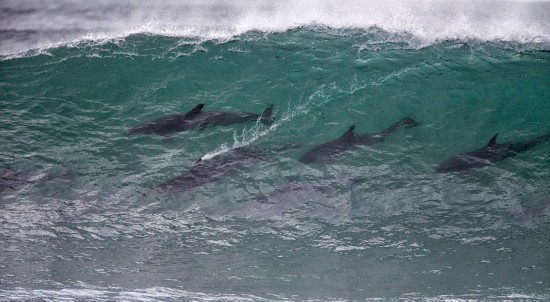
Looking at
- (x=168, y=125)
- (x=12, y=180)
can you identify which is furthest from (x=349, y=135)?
(x=12, y=180)

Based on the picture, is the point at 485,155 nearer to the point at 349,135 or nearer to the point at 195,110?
the point at 349,135

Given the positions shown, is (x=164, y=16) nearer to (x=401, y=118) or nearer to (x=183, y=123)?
(x=183, y=123)

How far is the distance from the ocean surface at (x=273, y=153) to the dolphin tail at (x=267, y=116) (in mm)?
93

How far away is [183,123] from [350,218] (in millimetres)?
3053

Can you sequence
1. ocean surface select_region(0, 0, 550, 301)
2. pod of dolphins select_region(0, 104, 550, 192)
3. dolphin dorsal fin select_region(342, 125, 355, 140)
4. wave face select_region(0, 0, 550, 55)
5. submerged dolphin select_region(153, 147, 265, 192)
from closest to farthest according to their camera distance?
ocean surface select_region(0, 0, 550, 301), submerged dolphin select_region(153, 147, 265, 192), pod of dolphins select_region(0, 104, 550, 192), dolphin dorsal fin select_region(342, 125, 355, 140), wave face select_region(0, 0, 550, 55)

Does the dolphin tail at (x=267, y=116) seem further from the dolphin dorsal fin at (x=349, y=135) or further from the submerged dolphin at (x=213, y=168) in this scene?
the dolphin dorsal fin at (x=349, y=135)

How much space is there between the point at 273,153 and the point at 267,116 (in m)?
0.91

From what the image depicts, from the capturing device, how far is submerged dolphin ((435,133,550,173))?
8172mm

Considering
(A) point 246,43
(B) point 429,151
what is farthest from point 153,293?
(A) point 246,43

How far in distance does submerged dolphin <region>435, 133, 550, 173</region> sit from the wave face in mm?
2519

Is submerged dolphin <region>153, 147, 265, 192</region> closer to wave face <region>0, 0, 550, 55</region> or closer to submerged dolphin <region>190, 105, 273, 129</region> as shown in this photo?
submerged dolphin <region>190, 105, 273, 129</region>

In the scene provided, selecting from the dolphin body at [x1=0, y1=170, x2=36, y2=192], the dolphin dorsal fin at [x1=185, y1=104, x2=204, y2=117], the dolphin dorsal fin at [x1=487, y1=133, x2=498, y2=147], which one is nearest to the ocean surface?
the dolphin body at [x1=0, y1=170, x2=36, y2=192]

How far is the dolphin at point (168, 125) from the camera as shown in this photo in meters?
8.91

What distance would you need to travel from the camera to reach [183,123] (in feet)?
29.6
